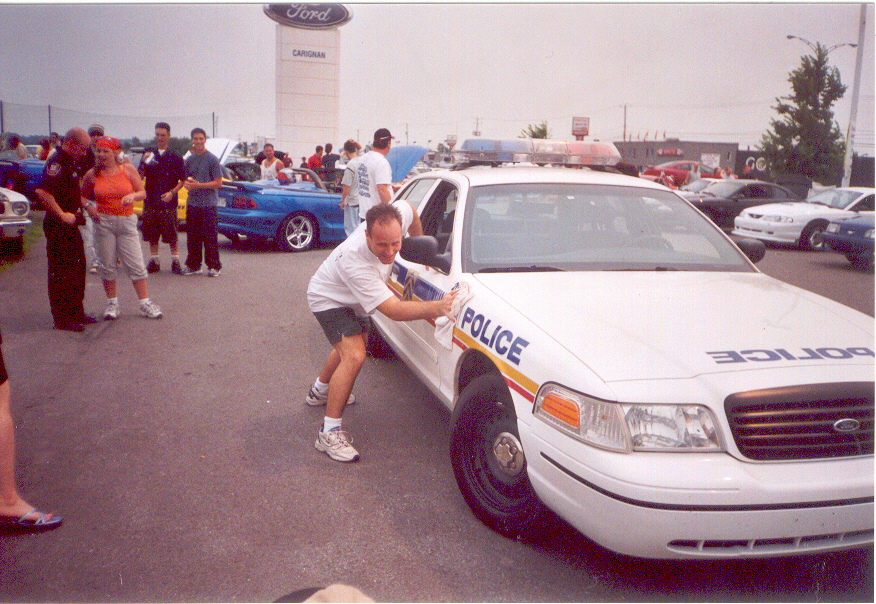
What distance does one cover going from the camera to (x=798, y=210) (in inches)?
572

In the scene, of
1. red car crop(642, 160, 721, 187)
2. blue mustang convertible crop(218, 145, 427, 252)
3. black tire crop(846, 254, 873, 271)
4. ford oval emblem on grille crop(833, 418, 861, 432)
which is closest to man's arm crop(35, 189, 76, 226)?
blue mustang convertible crop(218, 145, 427, 252)

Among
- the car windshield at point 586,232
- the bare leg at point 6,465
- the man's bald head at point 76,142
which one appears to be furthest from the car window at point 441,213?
the man's bald head at point 76,142

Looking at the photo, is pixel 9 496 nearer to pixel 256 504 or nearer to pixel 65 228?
pixel 256 504

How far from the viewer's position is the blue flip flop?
3.01m

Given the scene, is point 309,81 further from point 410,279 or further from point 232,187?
point 410,279

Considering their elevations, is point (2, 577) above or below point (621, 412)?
below

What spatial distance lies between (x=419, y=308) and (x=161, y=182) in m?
6.51

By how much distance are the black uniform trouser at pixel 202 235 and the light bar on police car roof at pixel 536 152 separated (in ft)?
14.9

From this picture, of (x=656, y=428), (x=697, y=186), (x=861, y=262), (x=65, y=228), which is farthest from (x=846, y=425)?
(x=697, y=186)

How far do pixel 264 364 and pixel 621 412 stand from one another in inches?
148

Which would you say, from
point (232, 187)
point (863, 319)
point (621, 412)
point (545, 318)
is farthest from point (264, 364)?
point (232, 187)

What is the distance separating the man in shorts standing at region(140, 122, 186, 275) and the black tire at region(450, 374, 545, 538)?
6.83 metres

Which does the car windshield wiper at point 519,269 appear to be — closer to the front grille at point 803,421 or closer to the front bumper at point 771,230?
the front grille at point 803,421

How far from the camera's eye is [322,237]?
12023 mm
